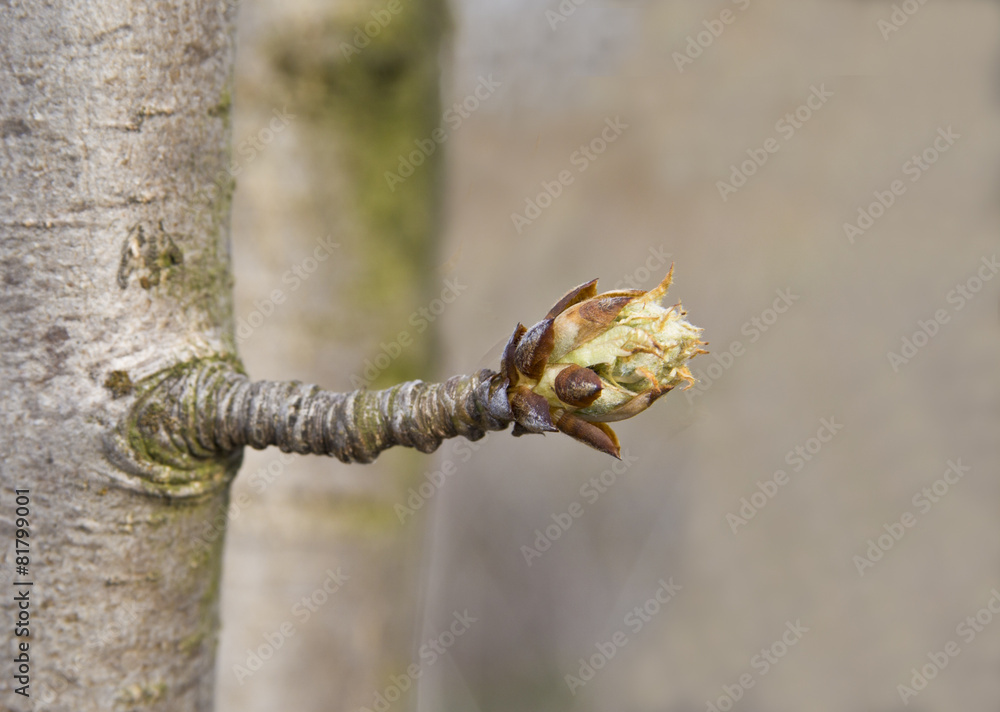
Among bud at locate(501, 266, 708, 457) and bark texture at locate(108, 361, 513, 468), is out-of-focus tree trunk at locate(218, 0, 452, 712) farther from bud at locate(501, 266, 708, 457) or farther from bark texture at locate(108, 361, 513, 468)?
bud at locate(501, 266, 708, 457)

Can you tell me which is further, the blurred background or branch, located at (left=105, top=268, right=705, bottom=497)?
the blurred background

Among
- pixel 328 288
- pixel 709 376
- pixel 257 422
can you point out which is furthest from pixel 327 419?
pixel 709 376

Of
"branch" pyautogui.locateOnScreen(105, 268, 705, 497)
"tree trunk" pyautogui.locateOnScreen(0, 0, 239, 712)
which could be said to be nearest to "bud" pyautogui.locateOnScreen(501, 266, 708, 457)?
"branch" pyautogui.locateOnScreen(105, 268, 705, 497)

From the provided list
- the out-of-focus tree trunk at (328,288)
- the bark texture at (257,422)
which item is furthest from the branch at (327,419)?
the out-of-focus tree trunk at (328,288)

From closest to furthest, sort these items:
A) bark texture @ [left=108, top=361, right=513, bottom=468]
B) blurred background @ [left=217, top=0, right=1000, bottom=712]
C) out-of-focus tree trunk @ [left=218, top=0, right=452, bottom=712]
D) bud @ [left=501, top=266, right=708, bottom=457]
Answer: bud @ [left=501, top=266, right=708, bottom=457]
bark texture @ [left=108, top=361, right=513, bottom=468]
out-of-focus tree trunk @ [left=218, top=0, right=452, bottom=712]
blurred background @ [left=217, top=0, right=1000, bottom=712]

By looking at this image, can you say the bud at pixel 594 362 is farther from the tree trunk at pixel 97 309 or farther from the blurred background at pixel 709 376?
the blurred background at pixel 709 376

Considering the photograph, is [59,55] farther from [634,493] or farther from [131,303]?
[634,493]
